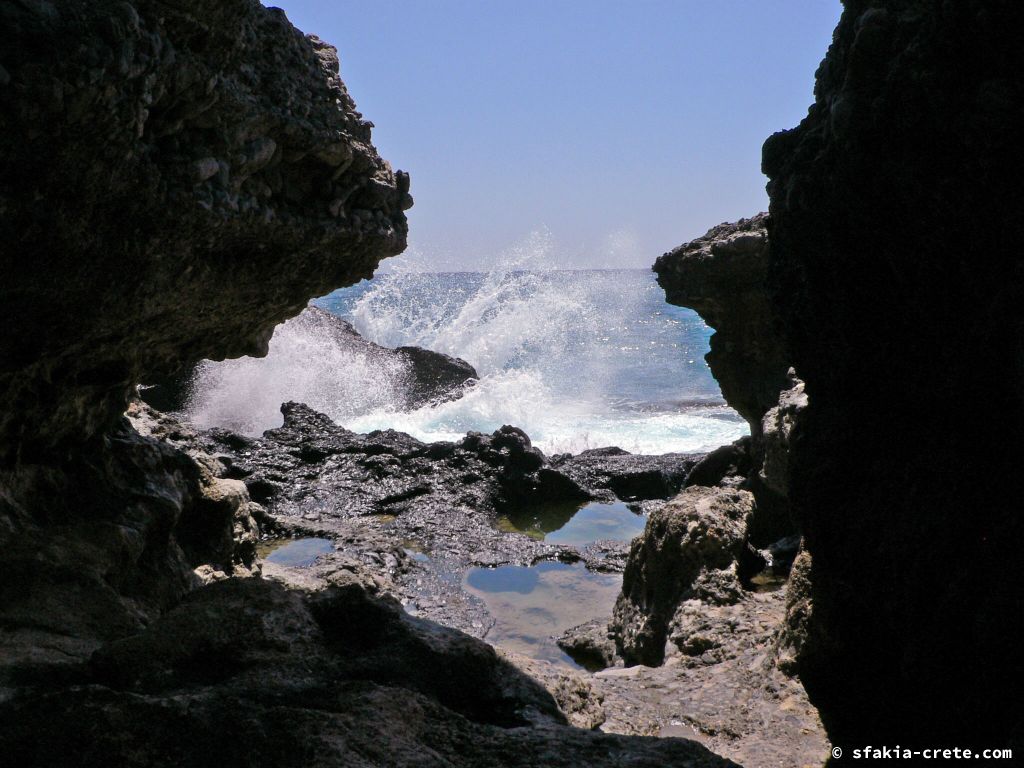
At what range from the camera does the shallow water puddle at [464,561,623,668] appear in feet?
26.1

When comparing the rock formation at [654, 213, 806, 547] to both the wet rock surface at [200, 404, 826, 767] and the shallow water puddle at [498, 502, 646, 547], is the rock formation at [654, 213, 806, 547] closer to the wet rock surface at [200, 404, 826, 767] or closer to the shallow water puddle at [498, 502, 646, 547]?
the shallow water puddle at [498, 502, 646, 547]

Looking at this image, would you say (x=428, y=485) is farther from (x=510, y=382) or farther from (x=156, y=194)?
(x=510, y=382)

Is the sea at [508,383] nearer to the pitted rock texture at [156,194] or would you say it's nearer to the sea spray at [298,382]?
the sea spray at [298,382]

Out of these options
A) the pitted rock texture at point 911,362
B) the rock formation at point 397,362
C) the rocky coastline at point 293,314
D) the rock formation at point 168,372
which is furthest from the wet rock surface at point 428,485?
the rock formation at point 397,362

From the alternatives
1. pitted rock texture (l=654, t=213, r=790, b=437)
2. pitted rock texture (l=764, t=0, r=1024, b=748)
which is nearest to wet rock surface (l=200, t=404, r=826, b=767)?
pitted rock texture (l=764, t=0, r=1024, b=748)

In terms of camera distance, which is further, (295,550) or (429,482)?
(429,482)

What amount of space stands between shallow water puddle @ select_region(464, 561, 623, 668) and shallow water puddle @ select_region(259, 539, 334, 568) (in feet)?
5.58

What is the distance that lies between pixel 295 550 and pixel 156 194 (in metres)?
7.11

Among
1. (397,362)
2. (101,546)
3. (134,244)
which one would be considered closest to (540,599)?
(101,546)

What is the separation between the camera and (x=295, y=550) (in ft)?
31.4

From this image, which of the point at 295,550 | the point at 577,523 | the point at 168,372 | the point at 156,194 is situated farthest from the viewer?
the point at 577,523

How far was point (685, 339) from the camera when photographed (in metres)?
49.8

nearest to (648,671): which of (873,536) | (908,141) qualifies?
(873,536)

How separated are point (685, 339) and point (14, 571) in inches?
1901
